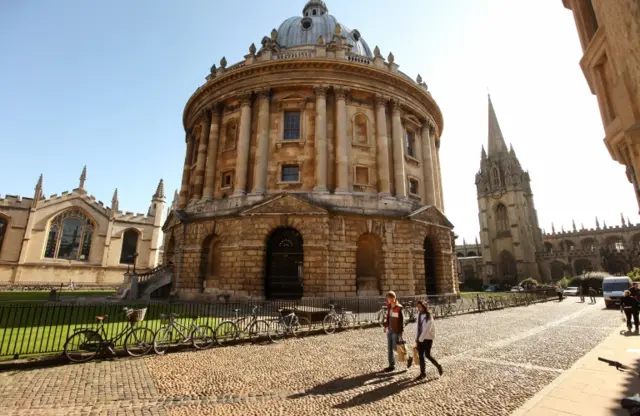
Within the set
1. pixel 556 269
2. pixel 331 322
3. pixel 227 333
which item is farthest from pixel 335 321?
pixel 556 269

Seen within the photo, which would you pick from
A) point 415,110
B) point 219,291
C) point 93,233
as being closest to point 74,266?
point 93,233

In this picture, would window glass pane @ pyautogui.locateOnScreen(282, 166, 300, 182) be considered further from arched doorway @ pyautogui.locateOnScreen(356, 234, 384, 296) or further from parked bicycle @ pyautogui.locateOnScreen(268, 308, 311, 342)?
parked bicycle @ pyautogui.locateOnScreen(268, 308, 311, 342)

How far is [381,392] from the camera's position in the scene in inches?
237

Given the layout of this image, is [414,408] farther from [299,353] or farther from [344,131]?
[344,131]

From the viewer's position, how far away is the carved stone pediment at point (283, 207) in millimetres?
19906

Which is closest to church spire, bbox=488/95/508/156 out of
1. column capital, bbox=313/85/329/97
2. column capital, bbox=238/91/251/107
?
column capital, bbox=313/85/329/97

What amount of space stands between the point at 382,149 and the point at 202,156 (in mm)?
14223

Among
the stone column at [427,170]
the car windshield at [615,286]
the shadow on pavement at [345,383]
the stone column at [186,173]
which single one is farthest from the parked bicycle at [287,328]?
the car windshield at [615,286]

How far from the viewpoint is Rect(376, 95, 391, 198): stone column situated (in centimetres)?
2258

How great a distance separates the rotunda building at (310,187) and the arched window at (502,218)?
2149 inches

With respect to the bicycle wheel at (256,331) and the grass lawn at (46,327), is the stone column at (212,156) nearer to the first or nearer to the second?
the grass lawn at (46,327)

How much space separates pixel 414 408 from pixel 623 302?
13960 millimetres

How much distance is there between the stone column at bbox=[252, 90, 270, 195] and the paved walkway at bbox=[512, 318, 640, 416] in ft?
59.1

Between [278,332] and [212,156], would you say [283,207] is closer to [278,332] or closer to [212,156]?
[212,156]
